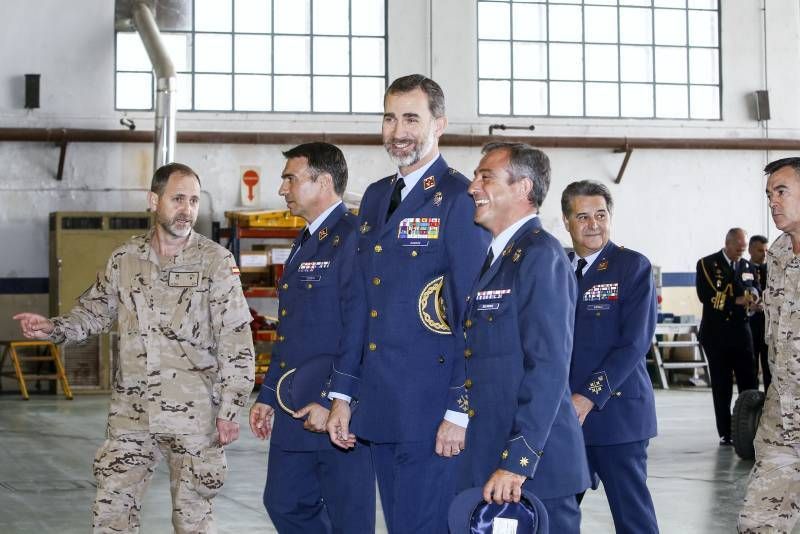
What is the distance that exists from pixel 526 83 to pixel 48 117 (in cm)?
654

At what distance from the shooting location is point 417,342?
12.5 ft

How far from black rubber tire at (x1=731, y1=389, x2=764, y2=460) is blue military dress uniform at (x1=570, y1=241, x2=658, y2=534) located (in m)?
3.99

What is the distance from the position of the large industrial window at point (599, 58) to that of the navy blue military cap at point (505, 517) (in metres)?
13.6

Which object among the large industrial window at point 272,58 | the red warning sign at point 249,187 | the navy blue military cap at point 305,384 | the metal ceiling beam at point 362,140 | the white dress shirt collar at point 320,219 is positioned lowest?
the navy blue military cap at point 305,384

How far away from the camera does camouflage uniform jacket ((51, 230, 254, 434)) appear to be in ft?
15.0

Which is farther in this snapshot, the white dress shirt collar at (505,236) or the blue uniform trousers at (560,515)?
the white dress shirt collar at (505,236)

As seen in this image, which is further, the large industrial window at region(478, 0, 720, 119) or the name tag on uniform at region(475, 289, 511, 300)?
the large industrial window at region(478, 0, 720, 119)

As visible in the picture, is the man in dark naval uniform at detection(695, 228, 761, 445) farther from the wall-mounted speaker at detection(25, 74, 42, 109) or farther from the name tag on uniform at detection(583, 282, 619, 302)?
the wall-mounted speaker at detection(25, 74, 42, 109)

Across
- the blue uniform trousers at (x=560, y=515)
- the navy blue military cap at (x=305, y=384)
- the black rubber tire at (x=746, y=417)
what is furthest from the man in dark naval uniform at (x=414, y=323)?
the black rubber tire at (x=746, y=417)

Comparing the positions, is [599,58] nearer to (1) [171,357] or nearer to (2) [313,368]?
(1) [171,357]

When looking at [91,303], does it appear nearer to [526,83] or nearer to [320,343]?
[320,343]

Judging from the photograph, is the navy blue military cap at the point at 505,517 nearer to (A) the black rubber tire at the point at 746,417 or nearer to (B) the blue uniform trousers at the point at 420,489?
(B) the blue uniform trousers at the point at 420,489

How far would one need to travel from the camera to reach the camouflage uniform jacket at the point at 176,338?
15.0 ft

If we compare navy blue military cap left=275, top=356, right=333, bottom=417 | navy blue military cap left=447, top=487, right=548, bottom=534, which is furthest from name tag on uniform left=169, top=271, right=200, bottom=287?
navy blue military cap left=447, top=487, right=548, bottom=534
